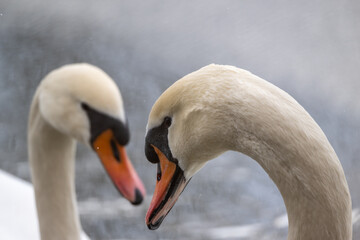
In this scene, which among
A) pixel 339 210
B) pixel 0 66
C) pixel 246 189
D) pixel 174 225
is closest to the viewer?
pixel 339 210

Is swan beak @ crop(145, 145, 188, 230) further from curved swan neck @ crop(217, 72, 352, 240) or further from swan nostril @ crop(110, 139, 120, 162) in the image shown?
swan nostril @ crop(110, 139, 120, 162)

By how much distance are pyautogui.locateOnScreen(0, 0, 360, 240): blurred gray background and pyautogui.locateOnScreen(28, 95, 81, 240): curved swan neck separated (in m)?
0.69

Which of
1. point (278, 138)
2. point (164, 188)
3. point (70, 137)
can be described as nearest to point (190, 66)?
point (70, 137)

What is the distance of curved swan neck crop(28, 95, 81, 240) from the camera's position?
1240mm

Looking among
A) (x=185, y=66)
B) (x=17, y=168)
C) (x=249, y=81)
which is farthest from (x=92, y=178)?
(x=249, y=81)

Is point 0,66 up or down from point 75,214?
down

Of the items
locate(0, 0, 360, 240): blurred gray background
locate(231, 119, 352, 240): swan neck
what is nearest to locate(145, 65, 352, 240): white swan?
locate(231, 119, 352, 240): swan neck

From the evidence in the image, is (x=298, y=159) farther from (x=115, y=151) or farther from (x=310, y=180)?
(x=115, y=151)

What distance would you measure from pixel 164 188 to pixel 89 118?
19.9 inches

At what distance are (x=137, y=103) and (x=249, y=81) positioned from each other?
1767 mm

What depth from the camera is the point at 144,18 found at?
7.79 feet

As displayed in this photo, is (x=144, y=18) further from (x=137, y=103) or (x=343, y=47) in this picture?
(x=343, y=47)

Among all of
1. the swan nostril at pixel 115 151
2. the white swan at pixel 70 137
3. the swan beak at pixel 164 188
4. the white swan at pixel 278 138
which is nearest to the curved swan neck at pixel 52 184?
the white swan at pixel 70 137

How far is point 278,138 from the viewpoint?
0.56 m
